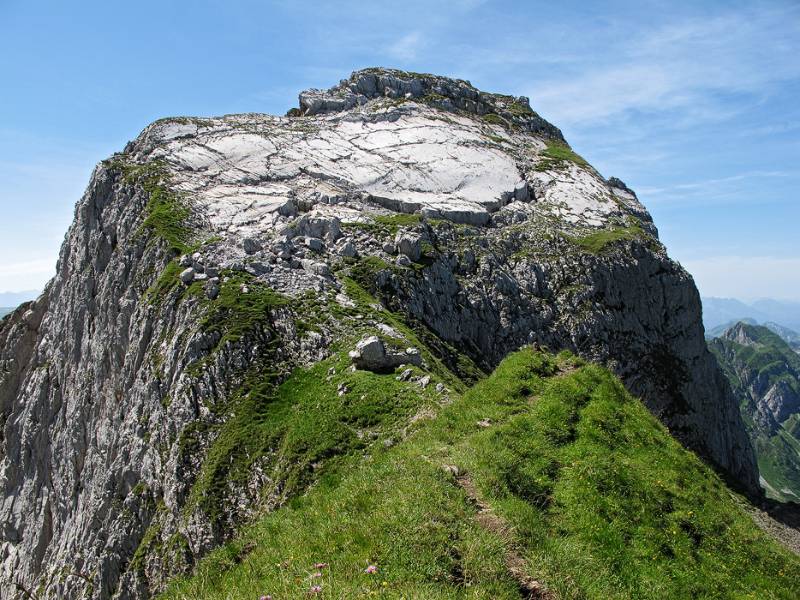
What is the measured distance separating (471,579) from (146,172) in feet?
211

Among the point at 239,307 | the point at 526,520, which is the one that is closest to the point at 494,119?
the point at 239,307

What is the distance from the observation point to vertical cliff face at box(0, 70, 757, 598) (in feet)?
113

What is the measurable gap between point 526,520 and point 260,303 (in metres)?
30.1

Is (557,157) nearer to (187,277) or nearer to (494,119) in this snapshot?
(494,119)

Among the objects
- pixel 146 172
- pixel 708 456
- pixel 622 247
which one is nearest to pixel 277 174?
pixel 146 172

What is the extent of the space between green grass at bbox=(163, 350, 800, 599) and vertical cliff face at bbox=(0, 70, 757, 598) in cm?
1252

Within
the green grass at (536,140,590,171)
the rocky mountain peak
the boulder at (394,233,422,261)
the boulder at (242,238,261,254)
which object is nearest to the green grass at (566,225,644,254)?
the green grass at (536,140,590,171)

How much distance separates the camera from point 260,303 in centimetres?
3988

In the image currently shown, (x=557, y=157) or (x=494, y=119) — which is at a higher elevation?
(x=494, y=119)

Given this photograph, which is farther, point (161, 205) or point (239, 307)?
point (161, 205)

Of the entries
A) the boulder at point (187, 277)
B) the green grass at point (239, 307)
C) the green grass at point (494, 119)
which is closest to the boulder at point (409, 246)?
the green grass at point (239, 307)

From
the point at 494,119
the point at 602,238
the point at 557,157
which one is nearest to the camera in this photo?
the point at 602,238

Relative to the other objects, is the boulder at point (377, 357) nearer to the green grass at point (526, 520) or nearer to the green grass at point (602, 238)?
the green grass at point (526, 520)

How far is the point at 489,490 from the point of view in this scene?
48.2ft
